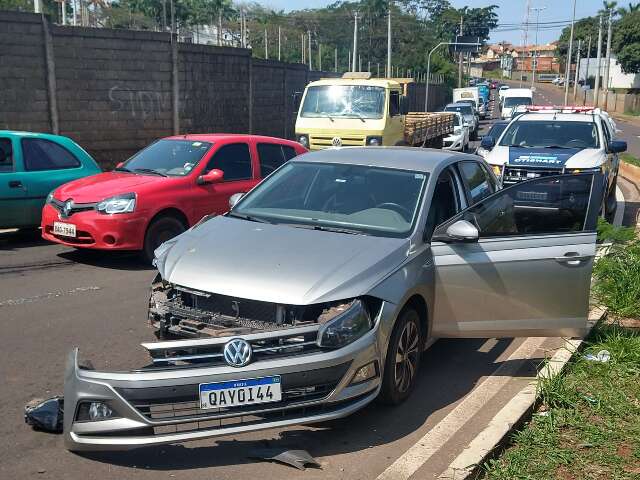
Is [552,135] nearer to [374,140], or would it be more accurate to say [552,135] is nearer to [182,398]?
[374,140]

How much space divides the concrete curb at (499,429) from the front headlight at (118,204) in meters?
5.05

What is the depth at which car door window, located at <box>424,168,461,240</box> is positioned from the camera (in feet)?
18.1

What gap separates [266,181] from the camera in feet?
20.3

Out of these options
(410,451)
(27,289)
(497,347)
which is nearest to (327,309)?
(410,451)

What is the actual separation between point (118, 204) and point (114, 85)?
9962 millimetres

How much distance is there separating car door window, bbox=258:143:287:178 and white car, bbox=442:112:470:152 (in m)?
14.9

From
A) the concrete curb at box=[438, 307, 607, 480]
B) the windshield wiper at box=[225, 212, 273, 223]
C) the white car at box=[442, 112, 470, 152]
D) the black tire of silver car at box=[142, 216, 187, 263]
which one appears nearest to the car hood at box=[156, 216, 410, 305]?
the windshield wiper at box=[225, 212, 273, 223]

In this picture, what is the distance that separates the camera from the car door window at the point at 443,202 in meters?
5.52

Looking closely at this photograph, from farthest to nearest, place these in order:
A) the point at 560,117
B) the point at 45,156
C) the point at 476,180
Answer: the point at 560,117 → the point at 45,156 → the point at 476,180

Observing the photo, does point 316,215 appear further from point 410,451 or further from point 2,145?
point 2,145

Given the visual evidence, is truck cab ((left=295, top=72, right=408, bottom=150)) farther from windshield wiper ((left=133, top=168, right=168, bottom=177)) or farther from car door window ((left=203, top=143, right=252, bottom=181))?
windshield wiper ((left=133, top=168, right=168, bottom=177))

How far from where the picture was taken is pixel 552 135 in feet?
40.1

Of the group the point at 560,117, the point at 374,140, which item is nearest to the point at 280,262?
the point at 560,117

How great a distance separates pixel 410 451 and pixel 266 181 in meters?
2.70
